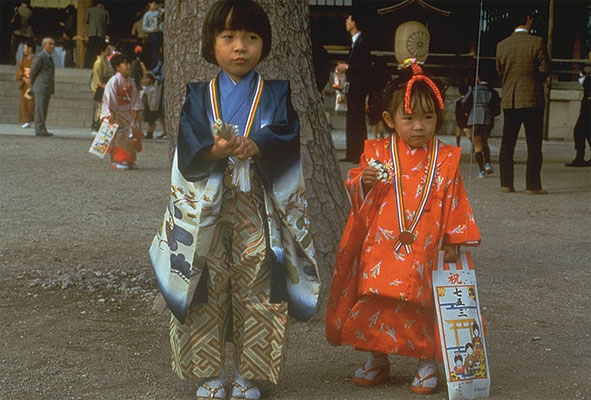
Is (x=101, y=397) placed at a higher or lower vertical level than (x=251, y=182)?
lower

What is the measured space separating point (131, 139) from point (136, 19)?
1064 cm

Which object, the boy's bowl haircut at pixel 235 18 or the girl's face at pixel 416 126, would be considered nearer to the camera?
the boy's bowl haircut at pixel 235 18

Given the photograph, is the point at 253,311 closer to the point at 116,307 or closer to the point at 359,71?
the point at 116,307

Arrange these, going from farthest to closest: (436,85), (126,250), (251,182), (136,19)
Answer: (136,19)
(126,250)
(436,85)
(251,182)

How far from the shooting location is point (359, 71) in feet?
38.5

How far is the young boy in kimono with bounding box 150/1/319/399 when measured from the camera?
3.28 metres

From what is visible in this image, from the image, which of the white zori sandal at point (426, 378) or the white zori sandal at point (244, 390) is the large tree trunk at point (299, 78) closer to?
the white zori sandal at point (426, 378)

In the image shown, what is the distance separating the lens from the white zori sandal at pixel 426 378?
3594 mm

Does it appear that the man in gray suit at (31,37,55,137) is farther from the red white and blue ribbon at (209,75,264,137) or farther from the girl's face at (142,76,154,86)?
the red white and blue ribbon at (209,75,264,137)

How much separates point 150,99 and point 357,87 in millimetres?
4758

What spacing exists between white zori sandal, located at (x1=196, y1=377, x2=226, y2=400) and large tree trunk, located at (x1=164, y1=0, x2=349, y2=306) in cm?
132

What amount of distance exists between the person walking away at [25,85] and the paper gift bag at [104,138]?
5802 millimetres

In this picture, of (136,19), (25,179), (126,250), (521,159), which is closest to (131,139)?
(25,179)

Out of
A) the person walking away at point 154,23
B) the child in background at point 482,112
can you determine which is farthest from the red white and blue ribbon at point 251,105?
the person walking away at point 154,23
